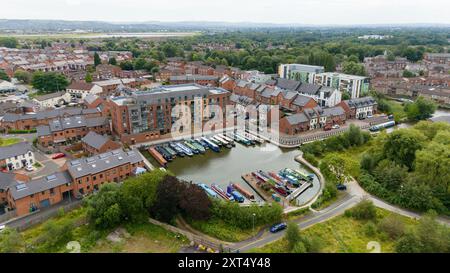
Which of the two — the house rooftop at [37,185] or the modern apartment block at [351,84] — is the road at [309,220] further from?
the modern apartment block at [351,84]

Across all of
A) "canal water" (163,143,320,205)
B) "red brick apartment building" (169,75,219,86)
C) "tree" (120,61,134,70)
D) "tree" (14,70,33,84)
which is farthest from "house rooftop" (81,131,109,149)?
"tree" (120,61,134,70)

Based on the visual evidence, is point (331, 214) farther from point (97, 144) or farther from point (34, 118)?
point (34, 118)

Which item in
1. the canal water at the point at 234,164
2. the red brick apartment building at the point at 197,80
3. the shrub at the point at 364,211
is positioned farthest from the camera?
the red brick apartment building at the point at 197,80

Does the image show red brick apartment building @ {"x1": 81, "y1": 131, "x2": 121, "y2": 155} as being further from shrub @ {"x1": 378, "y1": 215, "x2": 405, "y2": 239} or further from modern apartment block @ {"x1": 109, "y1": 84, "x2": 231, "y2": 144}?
shrub @ {"x1": 378, "y1": 215, "x2": 405, "y2": 239}

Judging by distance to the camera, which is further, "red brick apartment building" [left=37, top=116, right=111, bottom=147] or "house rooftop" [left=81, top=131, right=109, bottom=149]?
"red brick apartment building" [left=37, top=116, right=111, bottom=147]

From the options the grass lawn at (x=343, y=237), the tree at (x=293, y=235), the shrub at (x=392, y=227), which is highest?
the tree at (x=293, y=235)

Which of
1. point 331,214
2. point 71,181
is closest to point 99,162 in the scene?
point 71,181

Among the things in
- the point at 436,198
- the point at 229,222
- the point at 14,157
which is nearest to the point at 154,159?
the point at 14,157

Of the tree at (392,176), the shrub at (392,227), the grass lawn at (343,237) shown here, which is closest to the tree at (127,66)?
the tree at (392,176)
